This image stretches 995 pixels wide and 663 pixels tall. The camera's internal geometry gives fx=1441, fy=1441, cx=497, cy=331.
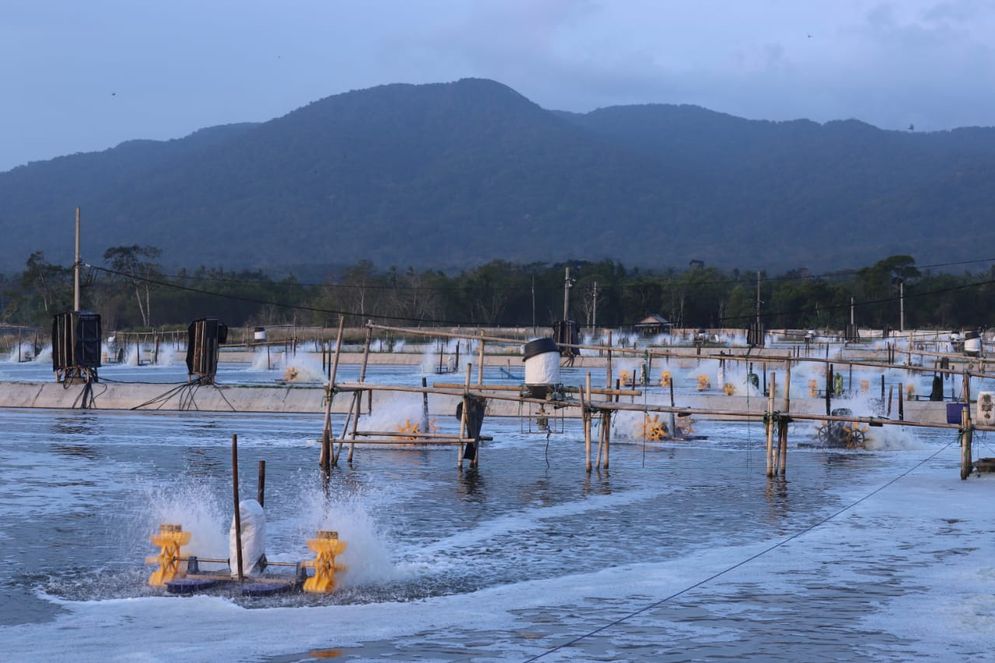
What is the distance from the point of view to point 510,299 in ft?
427

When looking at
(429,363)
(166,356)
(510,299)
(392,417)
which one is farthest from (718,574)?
(510,299)

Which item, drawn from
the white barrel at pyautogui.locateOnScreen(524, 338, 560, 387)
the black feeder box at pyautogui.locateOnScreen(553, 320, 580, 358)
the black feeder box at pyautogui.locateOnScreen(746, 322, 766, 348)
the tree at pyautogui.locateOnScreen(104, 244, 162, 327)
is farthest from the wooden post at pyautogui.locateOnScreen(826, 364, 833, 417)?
the tree at pyautogui.locateOnScreen(104, 244, 162, 327)

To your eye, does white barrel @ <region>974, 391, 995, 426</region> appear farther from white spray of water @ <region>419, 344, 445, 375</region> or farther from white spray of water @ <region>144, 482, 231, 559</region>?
white spray of water @ <region>419, 344, 445, 375</region>

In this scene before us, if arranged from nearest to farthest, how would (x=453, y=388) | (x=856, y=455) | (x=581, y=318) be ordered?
(x=453, y=388) < (x=856, y=455) < (x=581, y=318)

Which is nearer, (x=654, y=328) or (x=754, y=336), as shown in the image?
(x=754, y=336)

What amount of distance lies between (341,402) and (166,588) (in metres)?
24.3

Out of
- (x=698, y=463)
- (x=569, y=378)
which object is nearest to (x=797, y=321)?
(x=569, y=378)

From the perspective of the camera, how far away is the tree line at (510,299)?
388ft

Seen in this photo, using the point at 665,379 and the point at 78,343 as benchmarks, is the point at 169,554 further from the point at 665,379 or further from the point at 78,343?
the point at 665,379

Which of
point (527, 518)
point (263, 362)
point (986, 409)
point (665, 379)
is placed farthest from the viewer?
point (263, 362)

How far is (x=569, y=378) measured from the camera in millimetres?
57594

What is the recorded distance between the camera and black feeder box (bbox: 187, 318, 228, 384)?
39312 mm

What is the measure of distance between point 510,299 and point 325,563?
116759 millimetres

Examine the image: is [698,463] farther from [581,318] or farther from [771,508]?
[581,318]
